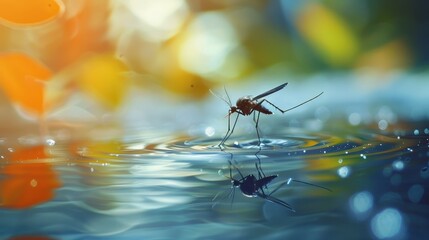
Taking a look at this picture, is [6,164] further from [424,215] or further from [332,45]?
[332,45]

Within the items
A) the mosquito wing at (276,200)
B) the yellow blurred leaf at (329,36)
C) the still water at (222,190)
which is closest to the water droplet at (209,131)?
the still water at (222,190)

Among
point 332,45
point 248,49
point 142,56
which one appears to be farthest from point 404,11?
point 142,56

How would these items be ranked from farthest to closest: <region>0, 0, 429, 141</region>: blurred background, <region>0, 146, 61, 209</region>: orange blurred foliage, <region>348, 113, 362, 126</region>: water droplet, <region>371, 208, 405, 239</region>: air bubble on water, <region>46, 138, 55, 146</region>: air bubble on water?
<region>0, 0, 429, 141</region>: blurred background → <region>348, 113, 362, 126</region>: water droplet → <region>46, 138, 55, 146</region>: air bubble on water → <region>0, 146, 61, 209</region>: orange blurred foliage → <region>371, 208, 405, 239</region>: air bubble on water

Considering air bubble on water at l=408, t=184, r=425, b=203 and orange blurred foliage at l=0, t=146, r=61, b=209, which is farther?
orange blurred foliage at l=0, t=146, r=61, b=209

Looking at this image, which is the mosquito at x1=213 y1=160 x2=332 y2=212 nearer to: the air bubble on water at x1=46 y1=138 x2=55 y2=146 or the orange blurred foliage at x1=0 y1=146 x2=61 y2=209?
the orange blurred foliage at x1=0 y1=146 x2=61 y2=209

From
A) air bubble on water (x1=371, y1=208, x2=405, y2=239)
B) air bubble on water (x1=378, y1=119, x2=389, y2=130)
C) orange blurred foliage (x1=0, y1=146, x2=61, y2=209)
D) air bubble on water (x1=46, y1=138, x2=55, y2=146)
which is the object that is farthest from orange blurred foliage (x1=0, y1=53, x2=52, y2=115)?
air bubble on water (x1=371, y1=208, x2=405, y2=239)

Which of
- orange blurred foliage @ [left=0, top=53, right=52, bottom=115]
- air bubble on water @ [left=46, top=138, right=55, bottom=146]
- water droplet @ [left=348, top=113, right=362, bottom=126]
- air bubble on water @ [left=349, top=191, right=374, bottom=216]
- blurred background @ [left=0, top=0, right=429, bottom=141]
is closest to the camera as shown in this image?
air bubble on water @ [left=349, top=191, right=374, bottom=216]

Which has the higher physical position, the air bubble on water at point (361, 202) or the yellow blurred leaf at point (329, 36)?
the yellow blurred leaf at point (329, 36)

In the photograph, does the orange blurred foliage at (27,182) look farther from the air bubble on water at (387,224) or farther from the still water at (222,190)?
the air bubble on water at (387,224)
